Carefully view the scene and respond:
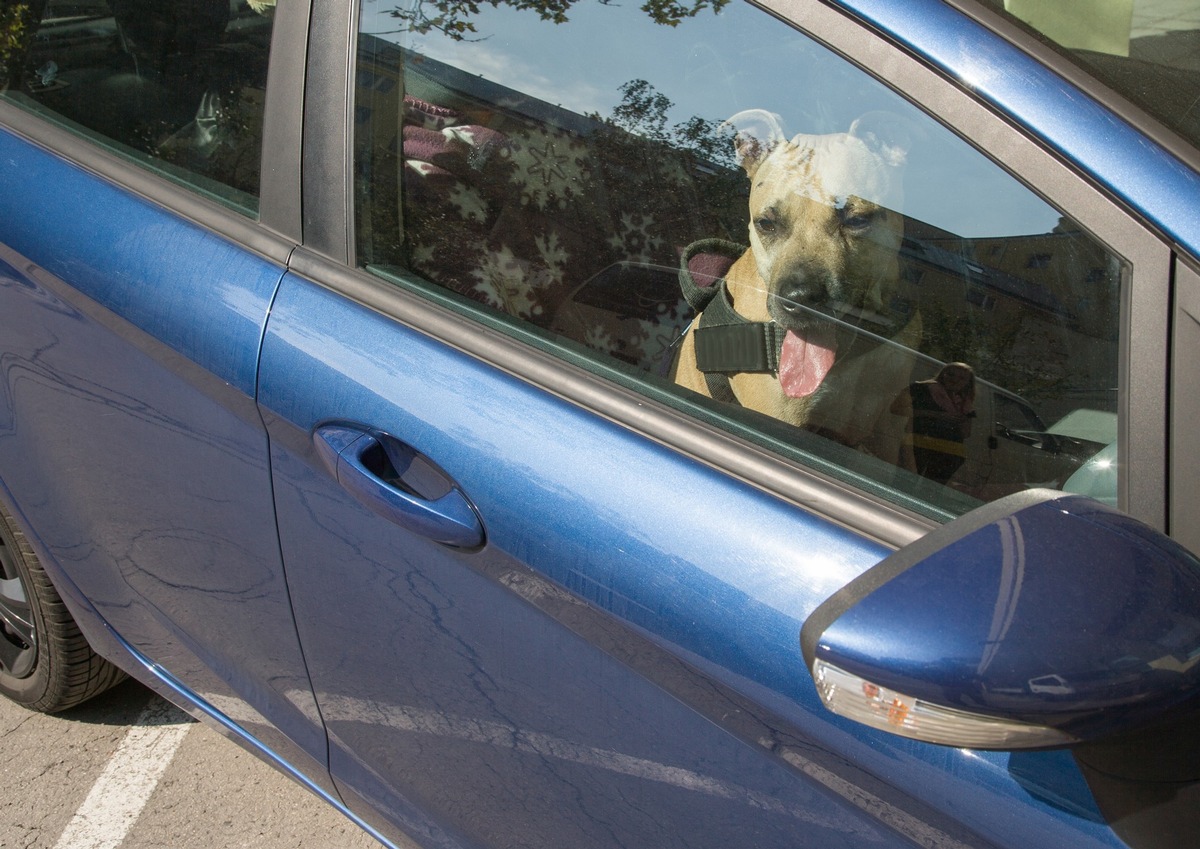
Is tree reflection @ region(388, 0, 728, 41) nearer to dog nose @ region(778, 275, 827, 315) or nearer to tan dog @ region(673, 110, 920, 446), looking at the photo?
tan dog @ region(673, 110, 920, 446)

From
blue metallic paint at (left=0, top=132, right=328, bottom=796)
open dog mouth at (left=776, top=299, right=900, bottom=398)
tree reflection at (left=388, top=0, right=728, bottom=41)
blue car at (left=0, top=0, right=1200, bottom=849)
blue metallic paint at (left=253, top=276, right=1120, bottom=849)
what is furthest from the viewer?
blue metallic paint at (left=0, top=132, right=328, bottom=796)

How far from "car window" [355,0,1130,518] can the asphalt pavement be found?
1.42m

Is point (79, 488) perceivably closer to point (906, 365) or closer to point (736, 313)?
point (736, 313)

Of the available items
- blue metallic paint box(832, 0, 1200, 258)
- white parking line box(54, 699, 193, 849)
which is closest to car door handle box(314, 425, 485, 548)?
blue metallic paint box(832, 0, 1200, 258)

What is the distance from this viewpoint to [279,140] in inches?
59.6

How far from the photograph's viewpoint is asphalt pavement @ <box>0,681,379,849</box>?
2266 millimetres

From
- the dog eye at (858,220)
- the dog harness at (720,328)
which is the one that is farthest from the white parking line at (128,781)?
the dog eye at (858,220)

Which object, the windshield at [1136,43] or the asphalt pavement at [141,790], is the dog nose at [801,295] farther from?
the asphalt pavement at [141,790]

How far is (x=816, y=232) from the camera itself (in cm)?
133

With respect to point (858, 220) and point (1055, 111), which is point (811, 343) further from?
point (1055, 111)

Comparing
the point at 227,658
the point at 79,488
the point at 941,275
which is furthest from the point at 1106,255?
the point at 79,488

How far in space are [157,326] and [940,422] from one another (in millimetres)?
1080

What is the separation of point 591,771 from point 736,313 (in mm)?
581

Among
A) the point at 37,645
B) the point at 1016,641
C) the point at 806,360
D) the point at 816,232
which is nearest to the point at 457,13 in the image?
the point at 816,232
